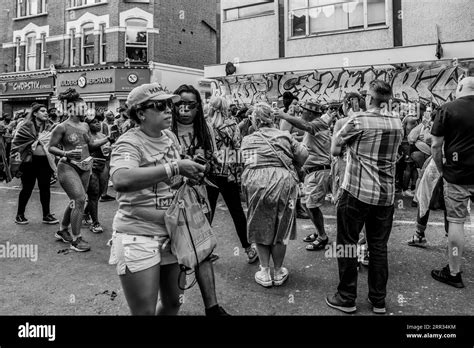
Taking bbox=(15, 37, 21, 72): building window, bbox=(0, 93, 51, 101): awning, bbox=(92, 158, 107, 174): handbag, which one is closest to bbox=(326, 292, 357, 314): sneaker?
bbox=(92, 158, 107, 174): handbag

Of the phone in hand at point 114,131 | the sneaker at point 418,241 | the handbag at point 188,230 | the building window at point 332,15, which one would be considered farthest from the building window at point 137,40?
the handbag at point 188,230

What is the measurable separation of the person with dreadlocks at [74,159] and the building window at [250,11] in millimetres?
11408

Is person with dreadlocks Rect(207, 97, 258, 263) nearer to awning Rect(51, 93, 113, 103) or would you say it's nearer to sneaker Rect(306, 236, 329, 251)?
sneaker Rect(306, 236, 329, 251)

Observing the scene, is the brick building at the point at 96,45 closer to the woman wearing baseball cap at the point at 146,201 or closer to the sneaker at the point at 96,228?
the sneaker at the point at 96,228

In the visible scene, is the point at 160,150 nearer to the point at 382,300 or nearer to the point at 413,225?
the point at 382,300

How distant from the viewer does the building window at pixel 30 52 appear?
23984 millimetres

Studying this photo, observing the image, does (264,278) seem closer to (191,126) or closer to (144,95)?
(191,126)

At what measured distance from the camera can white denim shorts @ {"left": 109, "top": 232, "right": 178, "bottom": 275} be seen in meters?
2.24

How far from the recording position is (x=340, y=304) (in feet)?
11.2

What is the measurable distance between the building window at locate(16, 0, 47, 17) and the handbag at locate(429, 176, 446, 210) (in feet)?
84.2

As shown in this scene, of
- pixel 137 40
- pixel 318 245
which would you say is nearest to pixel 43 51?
pixel 137 40

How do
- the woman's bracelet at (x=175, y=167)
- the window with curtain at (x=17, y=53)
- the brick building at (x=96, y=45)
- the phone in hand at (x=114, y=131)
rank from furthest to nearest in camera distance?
the window with curtain at (x=17, y=53) → the brick building at (x=96, y=45) → the phone in hand at (x=114, y=131) → the woman's bracelet at (x=175, y=167)

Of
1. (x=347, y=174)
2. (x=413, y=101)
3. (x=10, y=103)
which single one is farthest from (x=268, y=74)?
(x=10, y=103)
